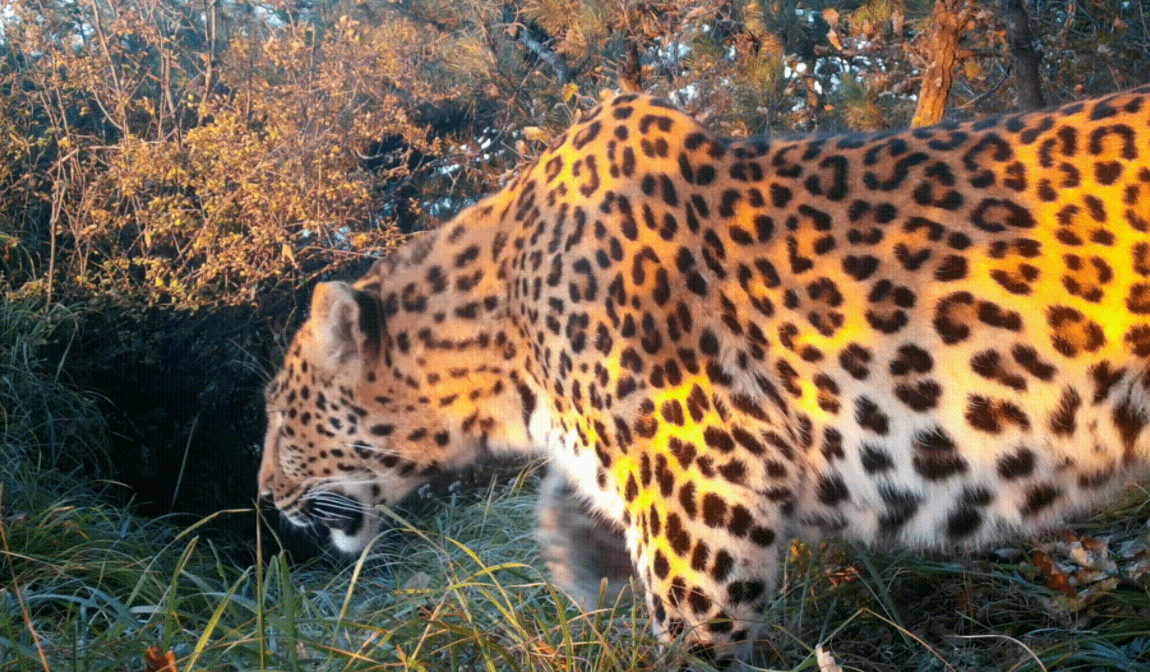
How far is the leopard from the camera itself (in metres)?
3.52

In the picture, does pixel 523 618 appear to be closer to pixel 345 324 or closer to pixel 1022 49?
pixel 345 324

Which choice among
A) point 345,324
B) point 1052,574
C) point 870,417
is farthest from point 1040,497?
point 345,324

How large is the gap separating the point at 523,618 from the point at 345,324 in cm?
148

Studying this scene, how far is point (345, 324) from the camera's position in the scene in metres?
4.55

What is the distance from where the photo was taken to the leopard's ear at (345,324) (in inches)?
177

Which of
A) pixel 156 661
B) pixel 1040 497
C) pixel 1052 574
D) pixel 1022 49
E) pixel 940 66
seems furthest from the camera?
pixel 1022 49

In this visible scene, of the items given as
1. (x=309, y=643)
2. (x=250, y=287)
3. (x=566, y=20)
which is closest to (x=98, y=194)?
(x=250, y=287)

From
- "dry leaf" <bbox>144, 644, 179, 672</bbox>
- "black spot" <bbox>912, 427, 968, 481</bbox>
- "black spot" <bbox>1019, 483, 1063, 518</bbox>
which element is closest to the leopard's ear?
"dry leaf" <bbox>144, 644, 179, 672</bbox>

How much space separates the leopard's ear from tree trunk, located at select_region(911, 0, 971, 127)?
4341mm

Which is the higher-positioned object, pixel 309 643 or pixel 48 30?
pixel 48 30

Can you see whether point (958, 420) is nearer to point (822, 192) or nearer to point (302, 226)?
point (822, 192)

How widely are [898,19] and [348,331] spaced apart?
569cm

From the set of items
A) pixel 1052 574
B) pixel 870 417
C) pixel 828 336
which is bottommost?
pixel 1052 574

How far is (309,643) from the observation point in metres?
3.20
